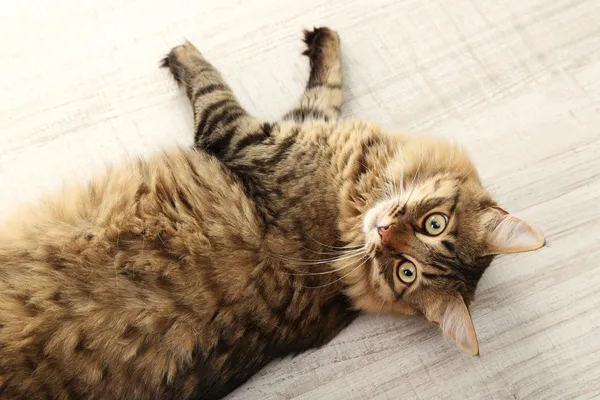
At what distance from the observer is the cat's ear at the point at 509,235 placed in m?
1.37

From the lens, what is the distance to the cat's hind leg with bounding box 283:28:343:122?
1792 mm

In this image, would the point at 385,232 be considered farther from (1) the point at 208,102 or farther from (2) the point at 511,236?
(1) the point at 208,102

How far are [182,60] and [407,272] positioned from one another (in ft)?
3.33

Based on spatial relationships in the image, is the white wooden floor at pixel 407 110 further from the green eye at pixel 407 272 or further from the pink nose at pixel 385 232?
the pink nose at pixel 385 232

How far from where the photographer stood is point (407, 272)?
1.49m

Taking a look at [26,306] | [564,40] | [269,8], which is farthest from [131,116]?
[564,40]

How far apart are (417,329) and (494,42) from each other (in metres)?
1.06

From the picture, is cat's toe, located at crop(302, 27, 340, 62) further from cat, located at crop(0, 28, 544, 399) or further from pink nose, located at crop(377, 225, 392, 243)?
pink nose, located at crop(377, 225, 392, 243)

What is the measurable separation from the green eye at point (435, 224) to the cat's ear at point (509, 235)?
116 mm

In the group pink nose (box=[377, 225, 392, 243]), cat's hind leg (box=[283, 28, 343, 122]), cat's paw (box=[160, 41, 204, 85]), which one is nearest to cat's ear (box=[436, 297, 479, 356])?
pink nose (box=[377, 225, 392, 243])

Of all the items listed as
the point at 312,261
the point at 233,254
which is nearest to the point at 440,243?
the point at 312,261

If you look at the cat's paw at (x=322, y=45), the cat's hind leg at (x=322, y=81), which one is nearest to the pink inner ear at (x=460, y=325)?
the cat's hind leg at (x=322, y=81)

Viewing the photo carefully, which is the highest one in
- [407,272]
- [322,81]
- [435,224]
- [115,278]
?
[322,81]

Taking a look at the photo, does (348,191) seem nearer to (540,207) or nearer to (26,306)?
(540,207)
